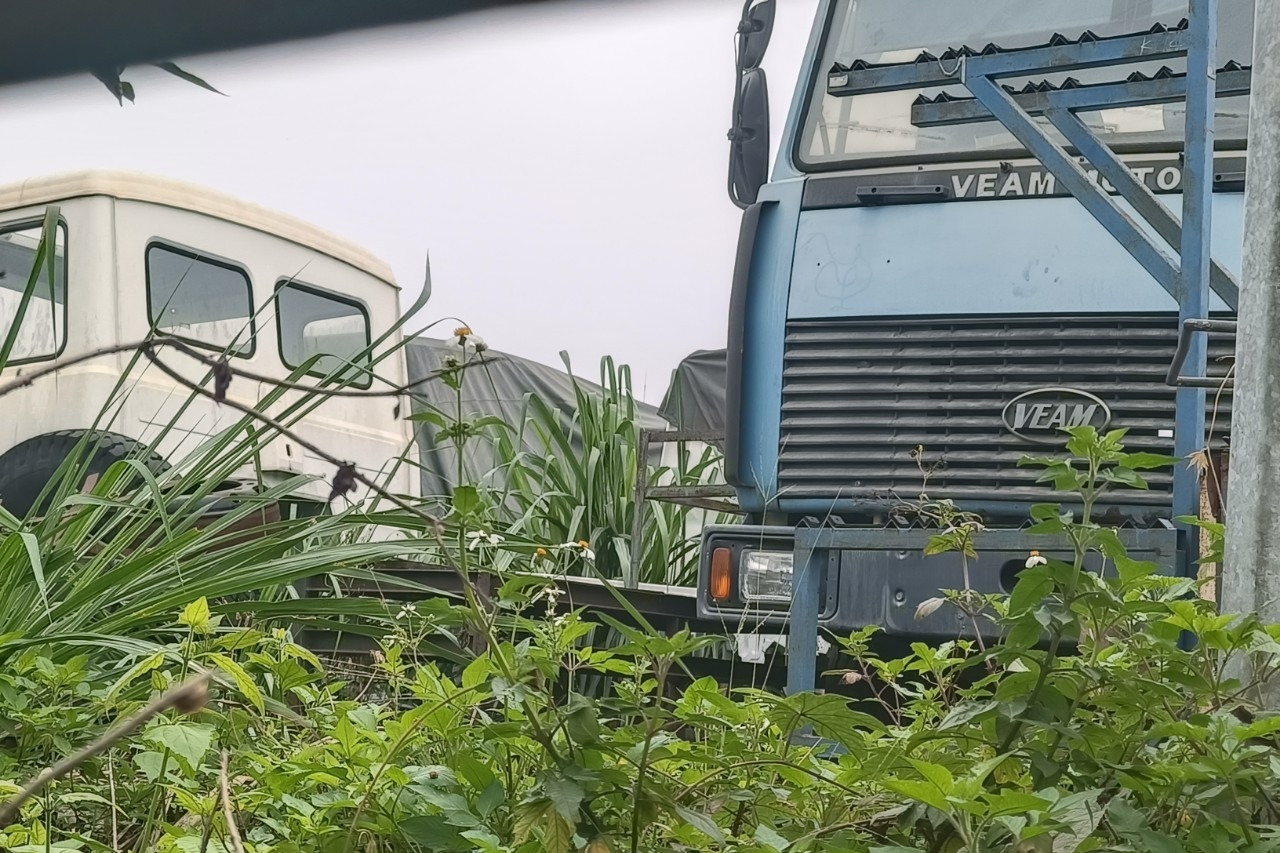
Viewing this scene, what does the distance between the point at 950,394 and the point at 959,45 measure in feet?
3.41

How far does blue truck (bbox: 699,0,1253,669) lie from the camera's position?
11.3ft

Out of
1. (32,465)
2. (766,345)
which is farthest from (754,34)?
(32,465)

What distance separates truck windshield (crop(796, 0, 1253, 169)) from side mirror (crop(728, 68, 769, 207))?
13cm

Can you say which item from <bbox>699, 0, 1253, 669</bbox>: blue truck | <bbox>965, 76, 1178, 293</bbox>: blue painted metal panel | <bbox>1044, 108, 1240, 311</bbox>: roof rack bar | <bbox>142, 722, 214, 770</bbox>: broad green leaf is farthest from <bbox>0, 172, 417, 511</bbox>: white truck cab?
<bbox>142, 722, 214, 770</bbox>: broad green leaf

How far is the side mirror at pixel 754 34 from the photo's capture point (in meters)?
4.34

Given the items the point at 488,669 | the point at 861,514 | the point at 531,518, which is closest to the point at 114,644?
the point at 488,669

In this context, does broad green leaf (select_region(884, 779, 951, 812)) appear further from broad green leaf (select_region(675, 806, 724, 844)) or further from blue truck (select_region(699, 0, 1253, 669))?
blue truck (select_region(699, 0, 1253, 669))

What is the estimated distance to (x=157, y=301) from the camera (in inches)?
286

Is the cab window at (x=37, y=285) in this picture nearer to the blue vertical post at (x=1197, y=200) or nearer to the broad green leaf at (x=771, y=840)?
the blue vertical post at (x=1197, y=200)

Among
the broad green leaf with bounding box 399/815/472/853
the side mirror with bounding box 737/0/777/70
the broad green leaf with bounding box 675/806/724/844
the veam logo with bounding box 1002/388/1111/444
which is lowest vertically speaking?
the broad green leaf with bounding box 399/815/472/853

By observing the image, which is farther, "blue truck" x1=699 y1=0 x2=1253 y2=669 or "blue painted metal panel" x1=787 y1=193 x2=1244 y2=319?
"blue painted metal panel" x1=787 y1=193 x2=1244 y2=319

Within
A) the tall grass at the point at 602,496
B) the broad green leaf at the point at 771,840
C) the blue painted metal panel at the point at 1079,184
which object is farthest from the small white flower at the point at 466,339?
the tall grass at the point at 602,496

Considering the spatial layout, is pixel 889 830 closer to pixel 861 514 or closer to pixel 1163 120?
pixel 861 514

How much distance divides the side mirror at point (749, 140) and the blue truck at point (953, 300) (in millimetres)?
103
